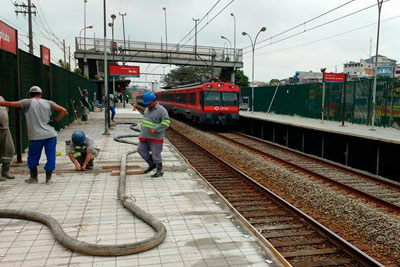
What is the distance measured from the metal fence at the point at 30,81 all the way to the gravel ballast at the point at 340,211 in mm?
6676

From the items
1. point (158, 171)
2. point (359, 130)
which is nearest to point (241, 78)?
point (359, 130)

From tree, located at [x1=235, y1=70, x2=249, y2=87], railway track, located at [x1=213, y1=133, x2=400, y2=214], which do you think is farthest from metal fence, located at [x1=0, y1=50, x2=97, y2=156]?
tree, located at [x1=235, y1=70, x2=249, y2=87]

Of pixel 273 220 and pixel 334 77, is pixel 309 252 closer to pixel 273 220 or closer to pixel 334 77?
pixel 273 220

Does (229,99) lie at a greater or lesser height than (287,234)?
greater

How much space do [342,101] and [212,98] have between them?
9338 millimetres

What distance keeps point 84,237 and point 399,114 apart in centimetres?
1963

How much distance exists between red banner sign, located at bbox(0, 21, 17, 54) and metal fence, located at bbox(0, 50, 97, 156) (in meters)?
0.31

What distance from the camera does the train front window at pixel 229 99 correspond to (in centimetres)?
2141

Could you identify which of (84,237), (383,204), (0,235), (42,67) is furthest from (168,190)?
(42,67)

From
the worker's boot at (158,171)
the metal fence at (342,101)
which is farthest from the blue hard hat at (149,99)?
the metal fence at (342,101)

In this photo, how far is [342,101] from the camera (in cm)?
2436

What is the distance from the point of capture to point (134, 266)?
394cm

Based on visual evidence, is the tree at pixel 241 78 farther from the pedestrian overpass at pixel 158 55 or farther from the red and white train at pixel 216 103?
the red and white train at pixel 216 103

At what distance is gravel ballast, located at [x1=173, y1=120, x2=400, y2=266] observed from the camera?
5.48 meters
